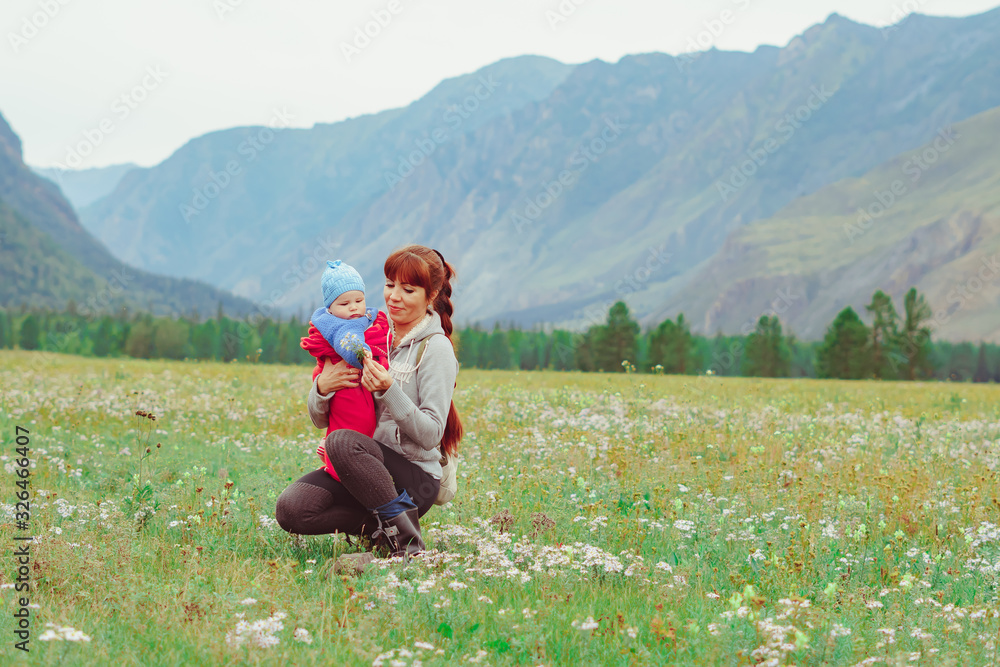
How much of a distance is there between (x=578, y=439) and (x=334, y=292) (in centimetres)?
684

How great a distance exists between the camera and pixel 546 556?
20.0 ft

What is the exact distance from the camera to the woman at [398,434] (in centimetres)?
600

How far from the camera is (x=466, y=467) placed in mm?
9930

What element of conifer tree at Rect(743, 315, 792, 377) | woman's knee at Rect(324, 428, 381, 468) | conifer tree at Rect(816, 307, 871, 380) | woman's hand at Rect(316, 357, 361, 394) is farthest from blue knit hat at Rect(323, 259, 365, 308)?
conifer tree at Rect(743, 315, 792, 377)

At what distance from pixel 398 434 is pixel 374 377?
0.84 metres

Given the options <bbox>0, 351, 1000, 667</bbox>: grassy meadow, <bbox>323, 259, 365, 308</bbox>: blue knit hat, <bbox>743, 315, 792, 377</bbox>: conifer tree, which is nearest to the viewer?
<bbox>0, 351, 1000, 667</bbox>: grassy meadow

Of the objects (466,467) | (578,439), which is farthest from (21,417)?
(578,439)

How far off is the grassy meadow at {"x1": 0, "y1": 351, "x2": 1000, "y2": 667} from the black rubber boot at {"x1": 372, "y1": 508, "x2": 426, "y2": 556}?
19 cm

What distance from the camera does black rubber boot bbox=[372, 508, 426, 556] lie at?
20.2ft

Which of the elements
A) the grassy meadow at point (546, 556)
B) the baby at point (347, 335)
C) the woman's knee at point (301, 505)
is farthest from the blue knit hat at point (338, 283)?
the grassy meadow at point (546, 556)

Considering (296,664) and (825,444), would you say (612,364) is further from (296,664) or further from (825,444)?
(296,664)

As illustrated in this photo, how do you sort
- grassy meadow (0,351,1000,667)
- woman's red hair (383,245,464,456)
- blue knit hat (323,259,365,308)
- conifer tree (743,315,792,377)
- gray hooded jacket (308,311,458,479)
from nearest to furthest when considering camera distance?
grassy meadow (0,351,1000,667), blue knit hat (323,259,365,308), gray hooded jacket (308,311,458,479), woman's red hair (383,245,464,456), conifer tree (743,315,792,377)

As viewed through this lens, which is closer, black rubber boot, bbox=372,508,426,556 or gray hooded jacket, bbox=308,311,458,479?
gray hooded jacket, bbox=308,311,458,479

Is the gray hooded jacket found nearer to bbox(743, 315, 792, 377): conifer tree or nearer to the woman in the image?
the woman
